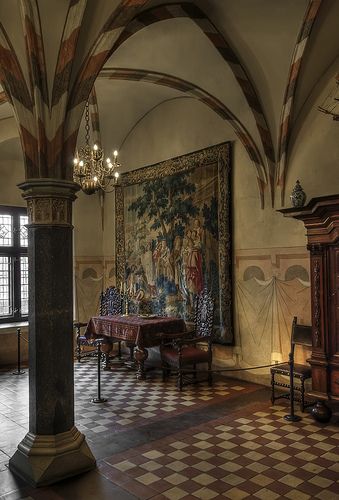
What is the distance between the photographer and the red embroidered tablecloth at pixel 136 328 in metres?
6.79

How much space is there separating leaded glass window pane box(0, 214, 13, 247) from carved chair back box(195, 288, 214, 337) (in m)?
4.23

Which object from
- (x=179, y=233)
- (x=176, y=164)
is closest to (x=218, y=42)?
(x=176, y=164)

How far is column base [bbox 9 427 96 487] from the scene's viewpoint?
3.61 metres

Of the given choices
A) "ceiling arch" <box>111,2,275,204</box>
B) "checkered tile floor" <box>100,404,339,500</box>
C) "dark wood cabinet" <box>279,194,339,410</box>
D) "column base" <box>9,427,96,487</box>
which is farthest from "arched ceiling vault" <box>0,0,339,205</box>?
"checkered tile floor" <box>100,404,339,500</box>

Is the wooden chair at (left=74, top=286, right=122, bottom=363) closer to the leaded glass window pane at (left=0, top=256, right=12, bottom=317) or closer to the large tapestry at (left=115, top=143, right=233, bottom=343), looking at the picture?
the large tapestry at (left=115, top=143, right=233, bottom=343)

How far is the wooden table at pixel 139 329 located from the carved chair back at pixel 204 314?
0.36m

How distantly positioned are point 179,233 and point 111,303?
1895 mm

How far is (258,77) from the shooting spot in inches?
237

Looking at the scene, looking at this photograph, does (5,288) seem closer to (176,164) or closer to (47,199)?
(176,164)

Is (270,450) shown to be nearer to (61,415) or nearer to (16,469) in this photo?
(61,415)

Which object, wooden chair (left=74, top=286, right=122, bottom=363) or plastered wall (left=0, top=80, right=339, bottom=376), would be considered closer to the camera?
plastered wall (left=0, top=80, right=339, bottom=376)

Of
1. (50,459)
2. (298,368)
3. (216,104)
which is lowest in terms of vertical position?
(50,459)

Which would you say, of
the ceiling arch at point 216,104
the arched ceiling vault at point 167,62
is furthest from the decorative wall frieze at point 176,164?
the arched ceiling vault at point 167,62

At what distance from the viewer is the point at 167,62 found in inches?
248
